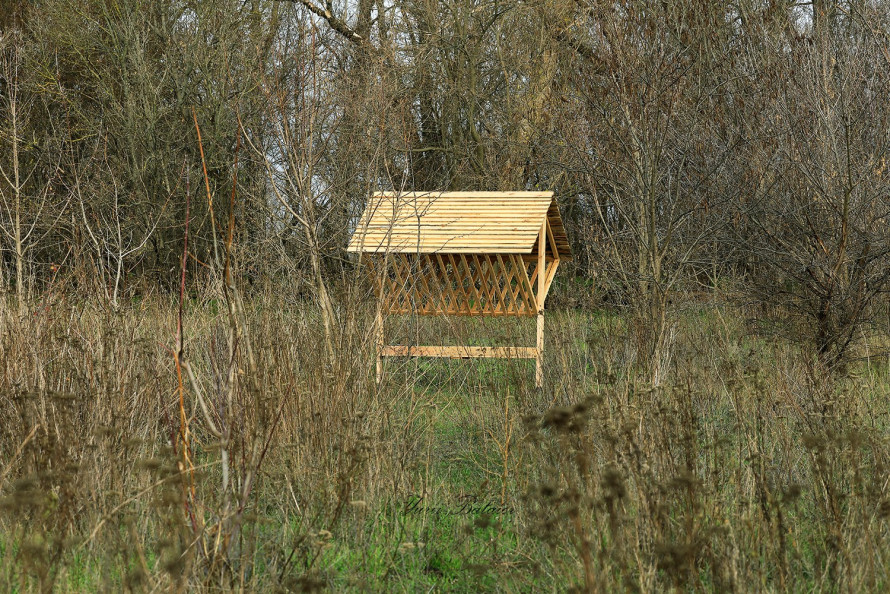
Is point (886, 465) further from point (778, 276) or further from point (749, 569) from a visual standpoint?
point (778, 276)

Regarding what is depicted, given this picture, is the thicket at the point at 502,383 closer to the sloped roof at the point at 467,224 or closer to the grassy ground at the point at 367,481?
the grassy ground at the point at 367,481

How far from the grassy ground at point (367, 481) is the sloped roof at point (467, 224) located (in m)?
2.13

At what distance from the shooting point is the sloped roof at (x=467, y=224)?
7297 mm

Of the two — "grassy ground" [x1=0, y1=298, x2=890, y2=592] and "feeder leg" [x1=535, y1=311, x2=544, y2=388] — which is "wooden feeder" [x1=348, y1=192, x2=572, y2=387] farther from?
"grassy ground" [x1=0, y1=298, x2=890, y2=592]

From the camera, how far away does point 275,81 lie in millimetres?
5070

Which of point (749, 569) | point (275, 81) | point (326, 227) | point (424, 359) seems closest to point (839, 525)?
point (749, 569)

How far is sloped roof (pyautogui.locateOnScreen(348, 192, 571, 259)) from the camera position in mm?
7297

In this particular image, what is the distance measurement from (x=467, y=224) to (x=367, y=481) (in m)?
3.91

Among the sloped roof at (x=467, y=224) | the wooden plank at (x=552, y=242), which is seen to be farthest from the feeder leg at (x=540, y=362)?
the wooden plank at (x=552, y=242)

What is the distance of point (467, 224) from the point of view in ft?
25.1

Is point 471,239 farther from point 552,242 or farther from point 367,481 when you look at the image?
point 367,481

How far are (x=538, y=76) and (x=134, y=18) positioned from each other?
6433 millimetres


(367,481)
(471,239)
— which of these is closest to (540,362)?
(367,481)

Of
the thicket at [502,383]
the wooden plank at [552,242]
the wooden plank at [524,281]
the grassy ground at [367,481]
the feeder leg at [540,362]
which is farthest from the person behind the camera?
the wooden plank at [552,242]
